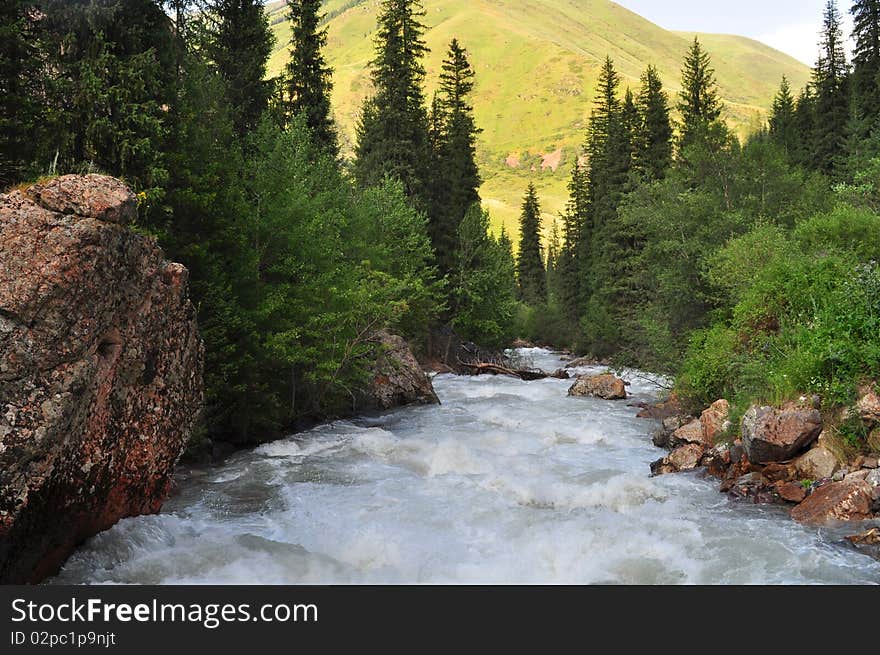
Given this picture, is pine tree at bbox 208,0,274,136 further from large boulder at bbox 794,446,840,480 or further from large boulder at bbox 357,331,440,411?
large boulder at bbox 794,446,840,480

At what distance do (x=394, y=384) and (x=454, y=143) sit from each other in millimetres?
28045

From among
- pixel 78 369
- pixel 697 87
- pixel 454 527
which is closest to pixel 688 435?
pixel 454 527

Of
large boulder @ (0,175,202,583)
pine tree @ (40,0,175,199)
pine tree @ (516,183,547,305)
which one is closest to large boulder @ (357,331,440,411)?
pine tree @ (40,0,175,199)

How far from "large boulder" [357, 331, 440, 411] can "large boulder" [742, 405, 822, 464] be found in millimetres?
13718

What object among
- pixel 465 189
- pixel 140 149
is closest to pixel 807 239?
pixel 140 149

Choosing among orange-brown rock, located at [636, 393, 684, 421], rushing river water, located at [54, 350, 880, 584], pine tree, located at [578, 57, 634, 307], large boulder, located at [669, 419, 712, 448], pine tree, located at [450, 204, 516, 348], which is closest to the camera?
rushing river water, located at [54, 350, 880, 584]

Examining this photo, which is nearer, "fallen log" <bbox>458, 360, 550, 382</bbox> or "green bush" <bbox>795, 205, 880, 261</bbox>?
"green bush" <bbox>795, 205, 880, 261</bbox>

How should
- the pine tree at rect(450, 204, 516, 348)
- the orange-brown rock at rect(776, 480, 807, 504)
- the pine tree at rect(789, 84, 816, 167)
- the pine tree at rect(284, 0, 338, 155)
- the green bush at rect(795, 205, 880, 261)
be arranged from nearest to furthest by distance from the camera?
1. the orange-brown rock at rect(776, 480, 807, 504)
2. the green bush at rect(795, 205, 880, 261)
3. the pine tree at rect(284, 0, 338, 155)
4. the pine tree at rect(450, 204, 516, 348)
5. the pine tree at rect(789, 84, 816, 167)

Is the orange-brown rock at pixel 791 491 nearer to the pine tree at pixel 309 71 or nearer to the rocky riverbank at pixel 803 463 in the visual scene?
the rocky riverbank at pixel 803 463

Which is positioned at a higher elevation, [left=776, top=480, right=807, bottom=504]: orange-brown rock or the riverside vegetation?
the riverside vegetation

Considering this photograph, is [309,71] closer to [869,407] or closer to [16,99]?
[16,99]

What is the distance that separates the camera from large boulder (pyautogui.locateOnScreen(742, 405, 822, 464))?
474 inches

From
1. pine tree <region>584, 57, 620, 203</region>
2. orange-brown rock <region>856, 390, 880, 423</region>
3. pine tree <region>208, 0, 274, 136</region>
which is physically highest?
pine tree <region>584, 57, 620, 203</region>
